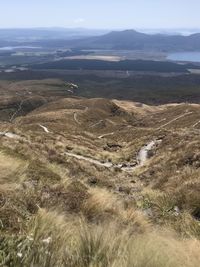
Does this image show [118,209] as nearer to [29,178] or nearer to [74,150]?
[29,178]

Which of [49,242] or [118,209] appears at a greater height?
[49,242]

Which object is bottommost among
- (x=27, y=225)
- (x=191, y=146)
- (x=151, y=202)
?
(x=191, y=146)

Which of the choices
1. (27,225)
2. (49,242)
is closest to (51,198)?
(27,225)

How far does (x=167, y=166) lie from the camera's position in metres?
30.2

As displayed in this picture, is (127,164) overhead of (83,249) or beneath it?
beneath

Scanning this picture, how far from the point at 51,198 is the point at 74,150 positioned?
3239cm

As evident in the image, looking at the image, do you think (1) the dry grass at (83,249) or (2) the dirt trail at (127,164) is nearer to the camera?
(1) the dry grass at (83,249)

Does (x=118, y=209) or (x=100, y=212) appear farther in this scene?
(x=118, y=209)

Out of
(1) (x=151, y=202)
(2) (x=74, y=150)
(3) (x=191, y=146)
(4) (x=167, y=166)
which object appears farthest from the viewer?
(2) (x=74, y=150)

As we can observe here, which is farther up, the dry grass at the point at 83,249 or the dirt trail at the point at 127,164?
the dry grass at the point at 83,249

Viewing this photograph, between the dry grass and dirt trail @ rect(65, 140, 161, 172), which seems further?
dirt trail @ rect(65, 140, 161, 172)

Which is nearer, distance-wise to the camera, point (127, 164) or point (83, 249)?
point (83, 249)

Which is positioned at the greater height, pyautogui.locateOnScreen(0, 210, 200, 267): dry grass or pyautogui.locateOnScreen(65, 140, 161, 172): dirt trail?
pyautogui.locateOnScreen(0, 210, 200, 267): dry grass

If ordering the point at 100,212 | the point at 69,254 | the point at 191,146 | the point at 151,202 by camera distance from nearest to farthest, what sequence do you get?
the point at 69,254 → the point at 100,212 → the point at 151,202 → the point at 191,146
